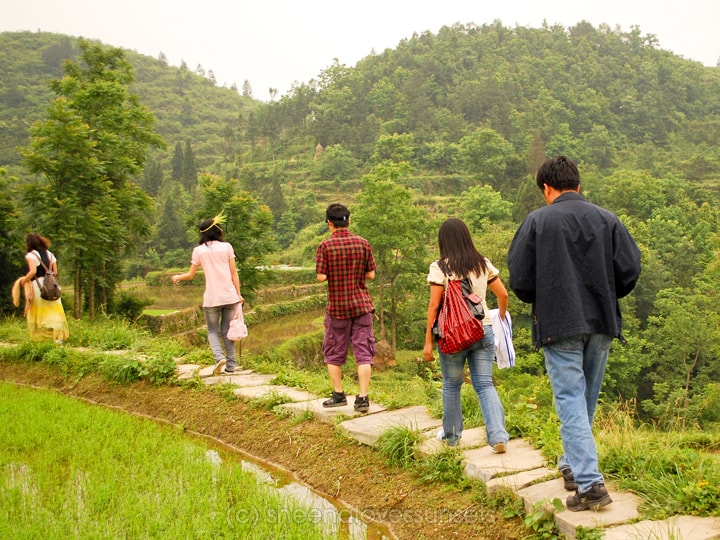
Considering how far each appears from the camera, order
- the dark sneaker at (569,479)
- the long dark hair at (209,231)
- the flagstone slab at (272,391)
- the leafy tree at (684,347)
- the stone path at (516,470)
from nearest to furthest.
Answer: the stone path at (516,470) < the dark sneaker at (569,479) < the flagstone slab at (272,391) < the long dark hair at (209,231) < the leafy tree at (684,347)

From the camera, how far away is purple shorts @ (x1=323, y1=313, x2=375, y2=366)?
529cm

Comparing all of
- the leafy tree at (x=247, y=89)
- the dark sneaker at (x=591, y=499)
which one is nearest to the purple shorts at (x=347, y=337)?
the dark sneaker at (x=591, y=499)

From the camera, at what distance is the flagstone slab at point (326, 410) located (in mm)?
5250

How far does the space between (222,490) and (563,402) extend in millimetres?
2288

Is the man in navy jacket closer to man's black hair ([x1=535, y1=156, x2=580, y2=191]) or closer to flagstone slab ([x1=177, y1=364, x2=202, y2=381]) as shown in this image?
man's black hair ([x1=535, y1=156, x2=580, y2=191])

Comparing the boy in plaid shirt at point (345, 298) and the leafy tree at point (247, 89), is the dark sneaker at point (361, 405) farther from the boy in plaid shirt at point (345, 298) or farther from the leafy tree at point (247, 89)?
the leafy tree at point (247, 89)

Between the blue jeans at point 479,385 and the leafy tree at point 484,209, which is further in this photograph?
the leafy tree at point 484,209

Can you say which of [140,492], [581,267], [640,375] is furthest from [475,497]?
[640,375]

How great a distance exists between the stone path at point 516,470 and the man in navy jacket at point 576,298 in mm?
137

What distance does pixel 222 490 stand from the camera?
4035 mm

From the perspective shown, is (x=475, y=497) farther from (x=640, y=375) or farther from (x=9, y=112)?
(x=9, y=112)

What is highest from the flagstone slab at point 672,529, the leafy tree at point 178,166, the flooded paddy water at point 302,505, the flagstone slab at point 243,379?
the leafy tree at point 178,166

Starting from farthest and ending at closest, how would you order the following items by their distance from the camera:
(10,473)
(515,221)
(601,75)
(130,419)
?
(601,75)
(515,221)
(130,419)
(10,473)

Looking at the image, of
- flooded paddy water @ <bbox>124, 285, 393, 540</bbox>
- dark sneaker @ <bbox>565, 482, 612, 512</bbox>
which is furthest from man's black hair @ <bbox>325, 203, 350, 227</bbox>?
dark sneaker @ <bbox>565, 482, 612, 512</bbox>
